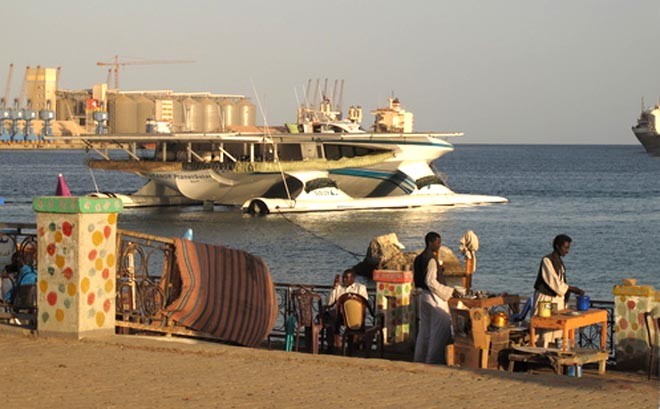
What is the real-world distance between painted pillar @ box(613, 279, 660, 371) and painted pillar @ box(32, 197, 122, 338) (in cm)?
503

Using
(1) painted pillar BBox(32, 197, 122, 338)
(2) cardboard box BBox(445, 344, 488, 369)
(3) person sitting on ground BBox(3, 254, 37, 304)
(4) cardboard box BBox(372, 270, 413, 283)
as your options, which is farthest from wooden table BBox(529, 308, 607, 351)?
(3) person sitting on ground BBox(3, 254, 37, 304)

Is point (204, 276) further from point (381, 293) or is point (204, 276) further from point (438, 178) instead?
point (438, 178)

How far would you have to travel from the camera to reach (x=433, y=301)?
13188 mm

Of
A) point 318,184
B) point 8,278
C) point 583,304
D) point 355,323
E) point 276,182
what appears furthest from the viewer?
point 276,182

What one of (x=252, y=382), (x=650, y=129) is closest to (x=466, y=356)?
(x=252, y=382)

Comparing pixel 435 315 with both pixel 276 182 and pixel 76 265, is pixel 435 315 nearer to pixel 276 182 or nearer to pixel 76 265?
pixel 76 265

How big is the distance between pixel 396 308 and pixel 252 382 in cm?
409

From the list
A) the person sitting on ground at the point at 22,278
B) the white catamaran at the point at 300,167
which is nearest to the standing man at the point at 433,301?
the person sitting on ground at the point at 22,278

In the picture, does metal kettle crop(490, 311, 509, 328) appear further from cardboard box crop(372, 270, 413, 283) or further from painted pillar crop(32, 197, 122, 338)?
painted pillar crop(32, 197, 122, 338)

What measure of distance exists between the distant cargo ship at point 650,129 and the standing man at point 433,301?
17848 centimetres

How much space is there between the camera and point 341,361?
38.6 feet

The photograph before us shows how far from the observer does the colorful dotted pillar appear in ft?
47.7

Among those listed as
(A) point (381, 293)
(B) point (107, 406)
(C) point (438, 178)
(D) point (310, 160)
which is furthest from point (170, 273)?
(C) point (438, 178)

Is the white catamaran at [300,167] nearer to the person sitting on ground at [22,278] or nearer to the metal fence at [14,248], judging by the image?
the metal fence at [14,248]
